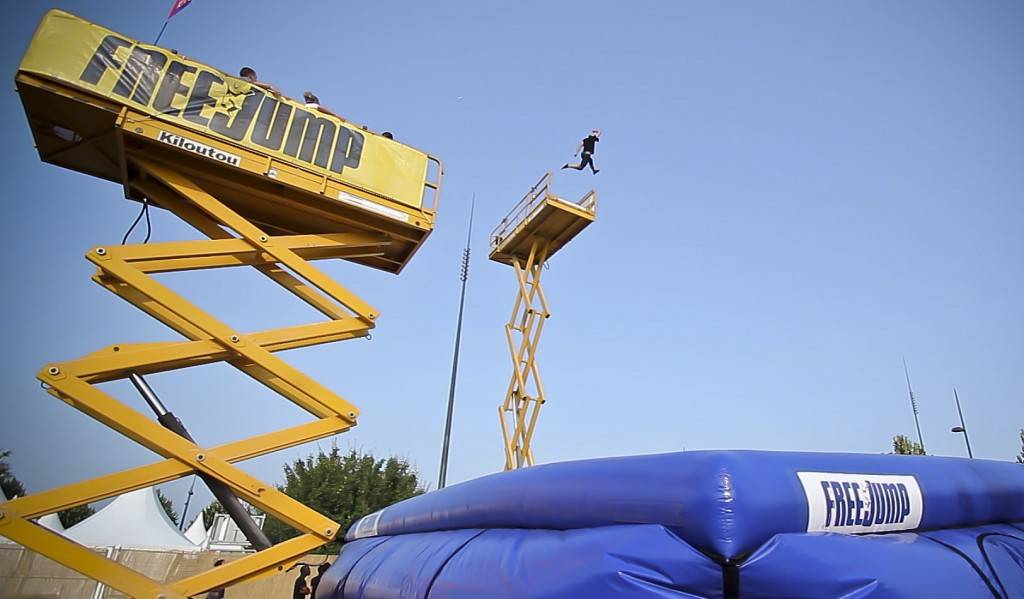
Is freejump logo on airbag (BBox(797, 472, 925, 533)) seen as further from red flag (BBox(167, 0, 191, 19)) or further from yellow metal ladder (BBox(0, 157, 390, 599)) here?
red flag (BBox(167, 0, 191, 19))

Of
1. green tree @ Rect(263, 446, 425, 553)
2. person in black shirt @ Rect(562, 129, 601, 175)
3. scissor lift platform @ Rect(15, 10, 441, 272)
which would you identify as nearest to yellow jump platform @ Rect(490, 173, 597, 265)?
person in black shirt @ Rect(562, 129, 601, 175)

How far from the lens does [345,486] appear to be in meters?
22.3

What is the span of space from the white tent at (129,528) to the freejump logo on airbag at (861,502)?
18657 mm

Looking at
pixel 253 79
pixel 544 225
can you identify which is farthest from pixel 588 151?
pixel 253 79

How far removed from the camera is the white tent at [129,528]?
16.1 metres

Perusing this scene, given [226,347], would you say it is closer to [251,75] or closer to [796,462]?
[251,75]

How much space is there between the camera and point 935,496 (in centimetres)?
224

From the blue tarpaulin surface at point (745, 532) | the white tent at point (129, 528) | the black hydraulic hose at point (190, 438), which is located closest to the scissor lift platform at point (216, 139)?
the black hydraulic hose at point (190, 438)

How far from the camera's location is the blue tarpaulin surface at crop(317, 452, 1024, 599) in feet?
5.12

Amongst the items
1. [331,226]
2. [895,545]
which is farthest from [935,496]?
[331,226]

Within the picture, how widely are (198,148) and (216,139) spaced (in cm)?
20

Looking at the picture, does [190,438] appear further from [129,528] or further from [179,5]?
[129,528]

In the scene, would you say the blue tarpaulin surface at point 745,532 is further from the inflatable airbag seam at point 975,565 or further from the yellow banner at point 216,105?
the yellow banner at point 216,105

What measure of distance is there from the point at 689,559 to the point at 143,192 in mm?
5961
